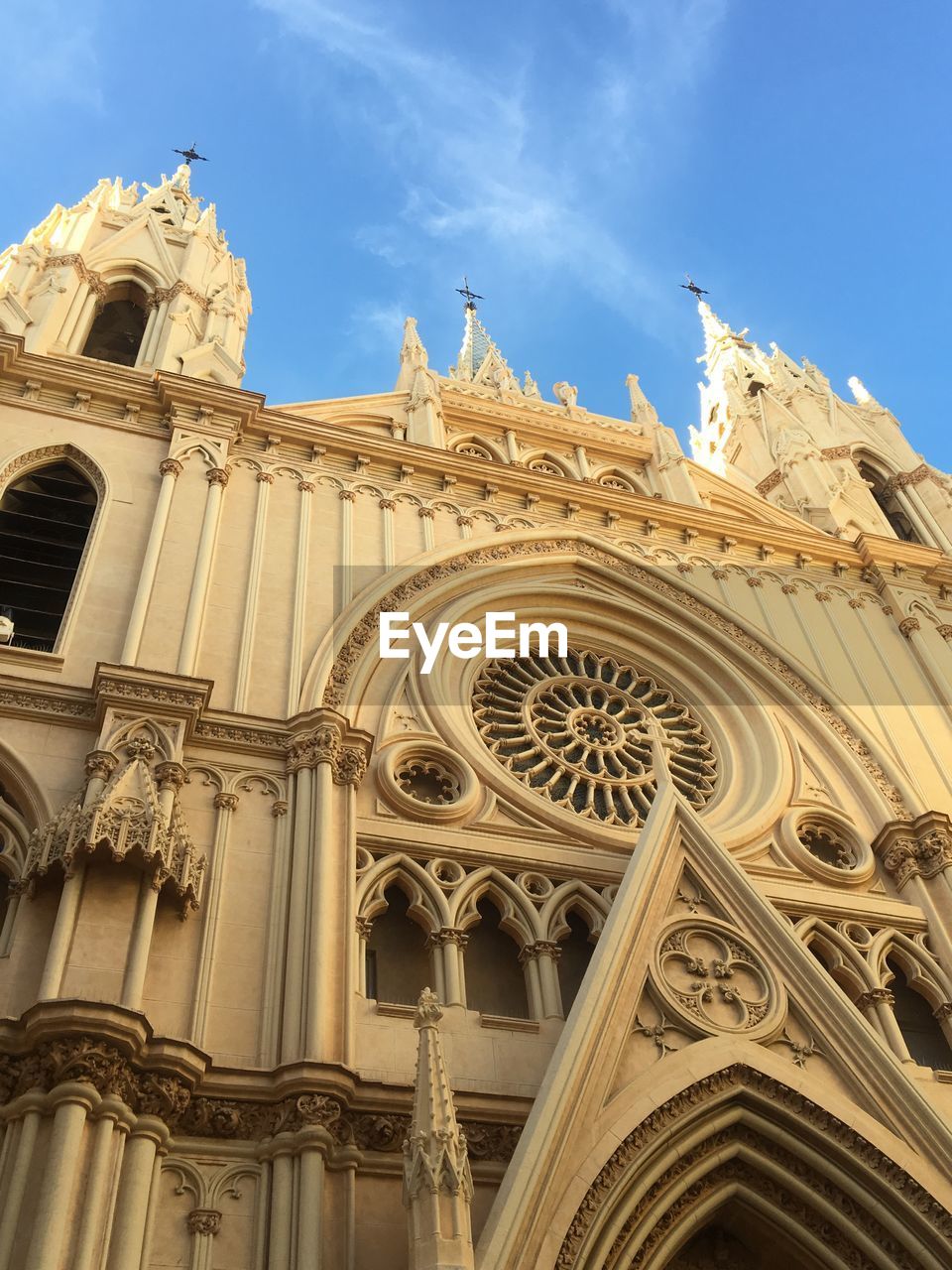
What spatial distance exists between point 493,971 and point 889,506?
1885 cm

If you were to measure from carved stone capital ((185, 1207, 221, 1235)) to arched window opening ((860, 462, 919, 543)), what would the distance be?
69.1 feet

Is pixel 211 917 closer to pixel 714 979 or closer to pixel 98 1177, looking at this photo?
pixel 98 1177

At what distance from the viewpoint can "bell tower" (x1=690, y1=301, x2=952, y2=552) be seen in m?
25.1

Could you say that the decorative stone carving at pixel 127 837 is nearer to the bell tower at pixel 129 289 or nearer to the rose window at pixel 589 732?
the rose window at pixel 589 732

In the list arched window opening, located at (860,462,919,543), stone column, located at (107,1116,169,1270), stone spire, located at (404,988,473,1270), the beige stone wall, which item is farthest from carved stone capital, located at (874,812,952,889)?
arched window opening, located at (860,462,919,543)

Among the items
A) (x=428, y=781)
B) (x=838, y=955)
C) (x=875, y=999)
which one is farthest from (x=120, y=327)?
(x=875, y=999)

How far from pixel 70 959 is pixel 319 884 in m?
2.41

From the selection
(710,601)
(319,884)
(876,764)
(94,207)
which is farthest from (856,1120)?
(94,207)

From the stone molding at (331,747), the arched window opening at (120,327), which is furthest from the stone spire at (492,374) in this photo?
the stone molding at (331,747)

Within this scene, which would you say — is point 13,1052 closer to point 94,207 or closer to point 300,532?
point 300,532

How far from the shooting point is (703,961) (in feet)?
39.4

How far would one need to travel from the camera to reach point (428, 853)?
42.1 feet

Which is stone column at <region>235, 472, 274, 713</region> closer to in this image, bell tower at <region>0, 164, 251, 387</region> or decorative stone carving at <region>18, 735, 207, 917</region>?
decorative stone carving at <region>18, 735, 207, 917</region>

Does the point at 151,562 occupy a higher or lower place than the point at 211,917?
higher
